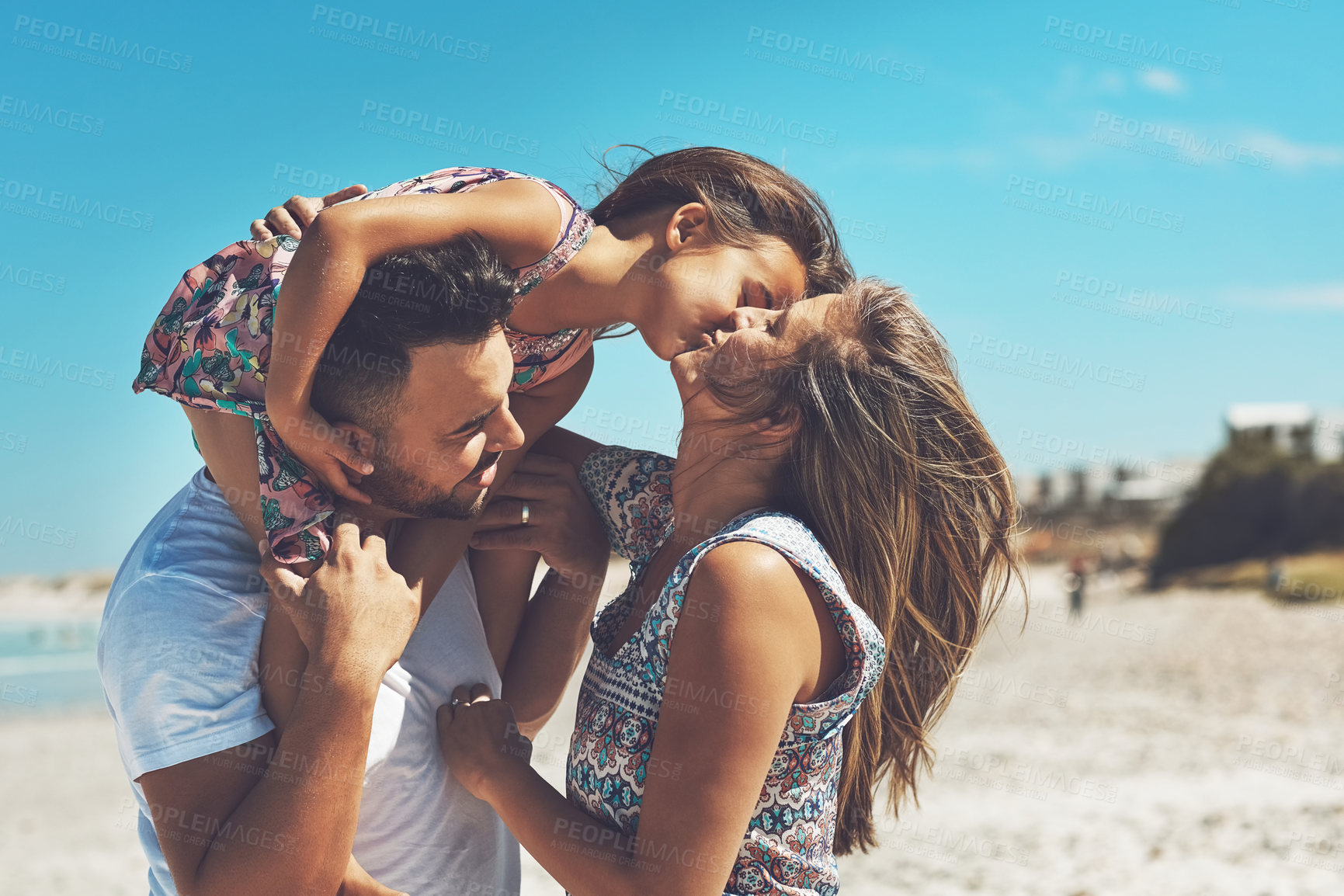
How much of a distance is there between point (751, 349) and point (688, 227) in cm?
86

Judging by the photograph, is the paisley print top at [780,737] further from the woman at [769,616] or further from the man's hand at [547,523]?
the man's hand at [547,523]

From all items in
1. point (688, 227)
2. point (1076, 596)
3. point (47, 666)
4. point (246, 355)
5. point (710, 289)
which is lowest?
point (47, 666)

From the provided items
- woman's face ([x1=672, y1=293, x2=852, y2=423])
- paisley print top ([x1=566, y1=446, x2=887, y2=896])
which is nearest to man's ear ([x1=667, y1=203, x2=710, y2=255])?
woman's face ([x1=672, y1=293, x2=852, y2=423])

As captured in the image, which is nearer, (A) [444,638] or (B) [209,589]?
(B) [209,589]

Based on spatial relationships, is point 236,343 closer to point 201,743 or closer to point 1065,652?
point 201,743

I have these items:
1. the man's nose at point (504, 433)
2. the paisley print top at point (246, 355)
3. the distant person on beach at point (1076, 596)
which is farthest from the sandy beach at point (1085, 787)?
the distant person on beach at point (1076, 596)

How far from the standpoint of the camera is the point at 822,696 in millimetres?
2133

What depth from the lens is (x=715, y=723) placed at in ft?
6.29

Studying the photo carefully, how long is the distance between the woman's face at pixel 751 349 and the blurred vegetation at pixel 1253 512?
40.0 m

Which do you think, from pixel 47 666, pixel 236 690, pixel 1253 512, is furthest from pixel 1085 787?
pixel 1253 512

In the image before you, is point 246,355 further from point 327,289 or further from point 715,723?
point 715,723

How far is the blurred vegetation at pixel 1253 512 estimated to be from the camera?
116ft

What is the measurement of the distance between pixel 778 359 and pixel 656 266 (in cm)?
87

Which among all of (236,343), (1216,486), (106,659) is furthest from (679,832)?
(1216,486)
